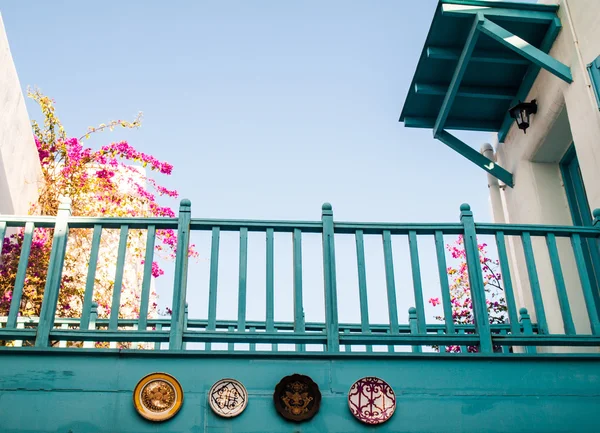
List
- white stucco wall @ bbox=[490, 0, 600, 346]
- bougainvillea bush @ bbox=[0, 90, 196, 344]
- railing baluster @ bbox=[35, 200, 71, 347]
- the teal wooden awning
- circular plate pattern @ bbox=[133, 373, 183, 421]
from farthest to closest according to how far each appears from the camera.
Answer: bougainvillea bush @ bbox=[0, 90, 196, 344]
the teal wooden awning
white stucco wall @ bbox=[490, 0, 600, 346]
railing baluster @ bbox=[35, 200, 71, 347]
circular plate pattern @ bbox=[133, 373, 183, 421]

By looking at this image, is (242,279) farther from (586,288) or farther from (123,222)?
(586,288)

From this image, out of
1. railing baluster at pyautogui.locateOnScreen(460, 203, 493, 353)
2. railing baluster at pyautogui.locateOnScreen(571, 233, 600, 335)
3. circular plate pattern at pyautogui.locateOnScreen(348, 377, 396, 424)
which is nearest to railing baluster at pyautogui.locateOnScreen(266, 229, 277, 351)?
circular plate pattern at pyautogui.locateOnScreen(348, 377, 396, 424)

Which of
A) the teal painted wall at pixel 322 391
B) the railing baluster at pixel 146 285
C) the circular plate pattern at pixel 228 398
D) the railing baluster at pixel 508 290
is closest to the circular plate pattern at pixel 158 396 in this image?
the teal painted wall at pixel 322 391

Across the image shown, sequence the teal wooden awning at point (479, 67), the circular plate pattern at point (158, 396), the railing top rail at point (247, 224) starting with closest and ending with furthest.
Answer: the circular plate pattern at point (158, 396), the railing top rail at point (247, 224), the teal wooden awning at point (479, 67)

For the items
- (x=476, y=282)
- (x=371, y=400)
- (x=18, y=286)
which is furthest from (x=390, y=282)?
(x=18, y=286)

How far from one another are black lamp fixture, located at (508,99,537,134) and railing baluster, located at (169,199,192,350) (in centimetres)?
365

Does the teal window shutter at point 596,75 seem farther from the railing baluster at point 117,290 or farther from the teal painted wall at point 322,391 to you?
the railing baluster at point 117,290

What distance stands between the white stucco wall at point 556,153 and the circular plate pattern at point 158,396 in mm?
3657

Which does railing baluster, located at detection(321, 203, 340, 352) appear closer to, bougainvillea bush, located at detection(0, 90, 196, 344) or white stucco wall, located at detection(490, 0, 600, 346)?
white stucco wall, located at detection(490, 0, 600, 346)

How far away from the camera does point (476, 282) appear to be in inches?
177

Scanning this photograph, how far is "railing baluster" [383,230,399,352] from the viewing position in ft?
14.2

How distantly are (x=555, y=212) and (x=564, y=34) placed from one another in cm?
167

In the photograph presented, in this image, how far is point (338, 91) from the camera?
36.6 feet

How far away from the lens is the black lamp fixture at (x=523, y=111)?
674 cm
